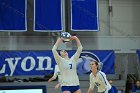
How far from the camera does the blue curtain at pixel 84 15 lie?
1213 centimetres

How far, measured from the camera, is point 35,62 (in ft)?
38.1

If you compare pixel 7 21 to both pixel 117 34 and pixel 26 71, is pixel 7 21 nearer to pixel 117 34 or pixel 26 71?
pixel 26 71

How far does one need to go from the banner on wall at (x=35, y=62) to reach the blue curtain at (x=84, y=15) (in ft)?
3.47

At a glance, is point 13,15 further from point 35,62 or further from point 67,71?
point 67,71

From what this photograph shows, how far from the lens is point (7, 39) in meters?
12.3

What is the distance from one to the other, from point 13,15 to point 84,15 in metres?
2.82

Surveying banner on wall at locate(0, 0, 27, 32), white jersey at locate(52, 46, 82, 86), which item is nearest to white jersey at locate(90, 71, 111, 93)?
white jersey at locate(52, 46, 82, 86)

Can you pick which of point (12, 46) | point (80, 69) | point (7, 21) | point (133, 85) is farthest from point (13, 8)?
point (133, 85)

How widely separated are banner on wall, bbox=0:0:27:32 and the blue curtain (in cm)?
196

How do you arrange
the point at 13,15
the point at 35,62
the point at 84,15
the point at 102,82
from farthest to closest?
1. the point at 84,15
2. the point at 13,15
3. the point at 35,62
4. the point at 102,82

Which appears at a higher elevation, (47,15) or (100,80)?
(47,15)

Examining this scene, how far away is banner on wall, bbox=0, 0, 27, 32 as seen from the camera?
38.7ft

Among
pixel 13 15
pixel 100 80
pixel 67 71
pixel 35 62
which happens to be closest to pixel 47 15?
pixel 13 15

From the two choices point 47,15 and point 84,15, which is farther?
point 84,15
